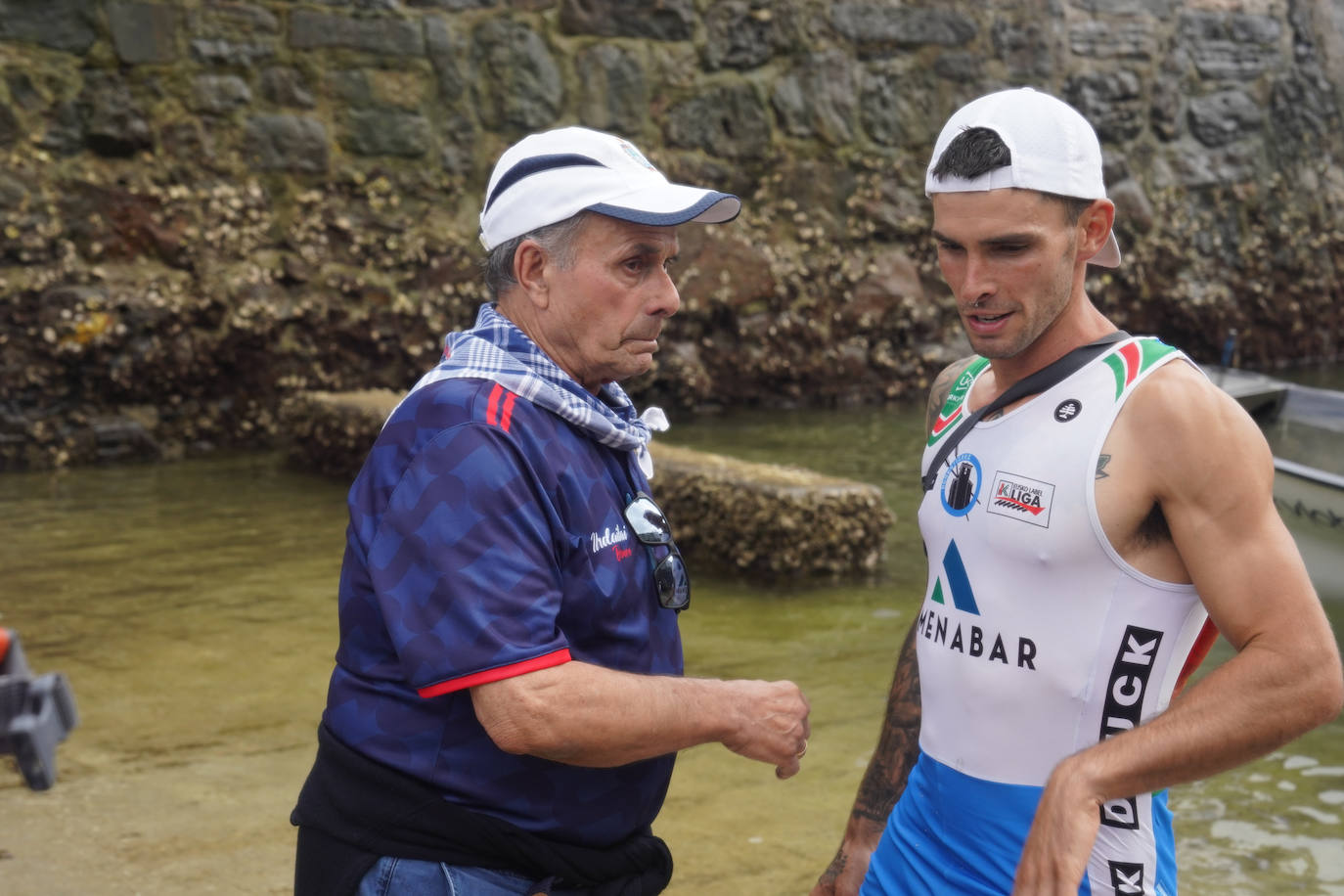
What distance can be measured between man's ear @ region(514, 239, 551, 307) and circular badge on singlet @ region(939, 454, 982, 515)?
2.12 ft

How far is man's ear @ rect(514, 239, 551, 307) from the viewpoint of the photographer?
2.04 m

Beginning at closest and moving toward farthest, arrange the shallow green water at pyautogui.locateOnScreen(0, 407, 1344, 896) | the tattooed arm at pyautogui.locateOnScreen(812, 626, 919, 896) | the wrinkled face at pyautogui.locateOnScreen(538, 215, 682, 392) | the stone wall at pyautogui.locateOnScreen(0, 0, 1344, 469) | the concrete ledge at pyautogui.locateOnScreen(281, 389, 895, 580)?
the wrinkled face at pyautogui.locateOnScreen(538, 215, 682, 392)
the tattooed arm at pyautogui.locateOnScreen(812, 626, 919, 896)
the shallow green water at pyautogui.locateOnScreen(0, 407, 1344, 896)
the concrete ledge at pyautogui.locateOnScreen(281, 389, 895, 580)
the stone wall at pyautogui.locateOnScreen(0, 0, 1344, 469)

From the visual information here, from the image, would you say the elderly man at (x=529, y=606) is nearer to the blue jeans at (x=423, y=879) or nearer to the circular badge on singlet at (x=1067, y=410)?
the blue jeans at (x=423, y=879)

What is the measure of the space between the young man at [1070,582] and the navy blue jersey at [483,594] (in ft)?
1.47

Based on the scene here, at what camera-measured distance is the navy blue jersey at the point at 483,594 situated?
1730 millimetres

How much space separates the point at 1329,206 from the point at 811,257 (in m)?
4.94

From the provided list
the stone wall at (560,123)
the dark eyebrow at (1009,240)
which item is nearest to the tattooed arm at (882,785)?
the dark eyebrow at (1009,240)

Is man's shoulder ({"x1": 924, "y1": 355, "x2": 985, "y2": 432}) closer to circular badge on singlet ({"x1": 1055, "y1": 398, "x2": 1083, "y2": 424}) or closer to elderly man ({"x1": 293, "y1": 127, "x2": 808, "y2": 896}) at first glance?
circular badge on singlet ({"x1": 1055, "y1": 398, "x2": 1083, "y2": 424})

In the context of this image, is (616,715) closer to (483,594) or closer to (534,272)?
(483,594)

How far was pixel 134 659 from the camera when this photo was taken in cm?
472

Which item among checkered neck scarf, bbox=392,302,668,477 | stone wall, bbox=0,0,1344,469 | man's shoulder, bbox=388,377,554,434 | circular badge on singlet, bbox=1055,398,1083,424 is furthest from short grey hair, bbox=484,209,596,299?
stone wall, bbox=0,0,1344,469

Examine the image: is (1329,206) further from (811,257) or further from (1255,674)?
(1255,674)

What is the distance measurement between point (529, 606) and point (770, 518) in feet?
13.5

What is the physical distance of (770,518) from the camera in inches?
228
